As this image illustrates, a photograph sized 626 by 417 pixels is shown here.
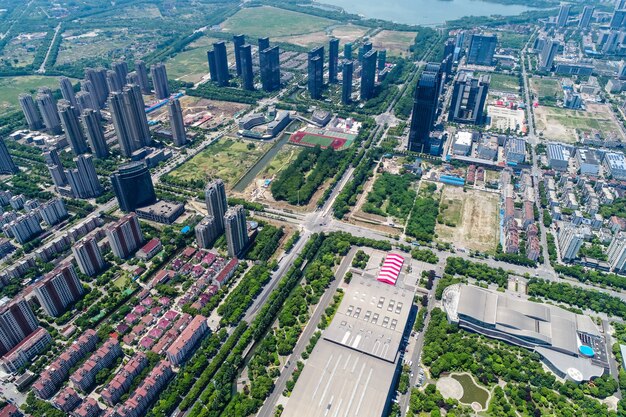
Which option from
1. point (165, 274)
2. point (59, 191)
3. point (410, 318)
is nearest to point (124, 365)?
point (165, 274)

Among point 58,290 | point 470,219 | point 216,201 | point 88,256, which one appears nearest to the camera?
point 58,290

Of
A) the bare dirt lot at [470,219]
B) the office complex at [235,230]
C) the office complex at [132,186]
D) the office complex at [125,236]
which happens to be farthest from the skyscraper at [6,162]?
the bare dirt lot at [470,219]

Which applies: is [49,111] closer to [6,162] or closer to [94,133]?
[6,162]

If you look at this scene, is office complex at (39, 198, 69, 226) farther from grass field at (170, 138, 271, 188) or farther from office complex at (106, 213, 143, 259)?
grass field at (170, 138, 271, 188)

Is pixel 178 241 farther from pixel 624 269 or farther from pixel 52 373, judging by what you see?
pixel 624 269

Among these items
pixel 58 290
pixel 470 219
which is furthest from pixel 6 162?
pixel 470 219

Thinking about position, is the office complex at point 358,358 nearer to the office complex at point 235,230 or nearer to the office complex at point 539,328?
the office complex at point 539,328
